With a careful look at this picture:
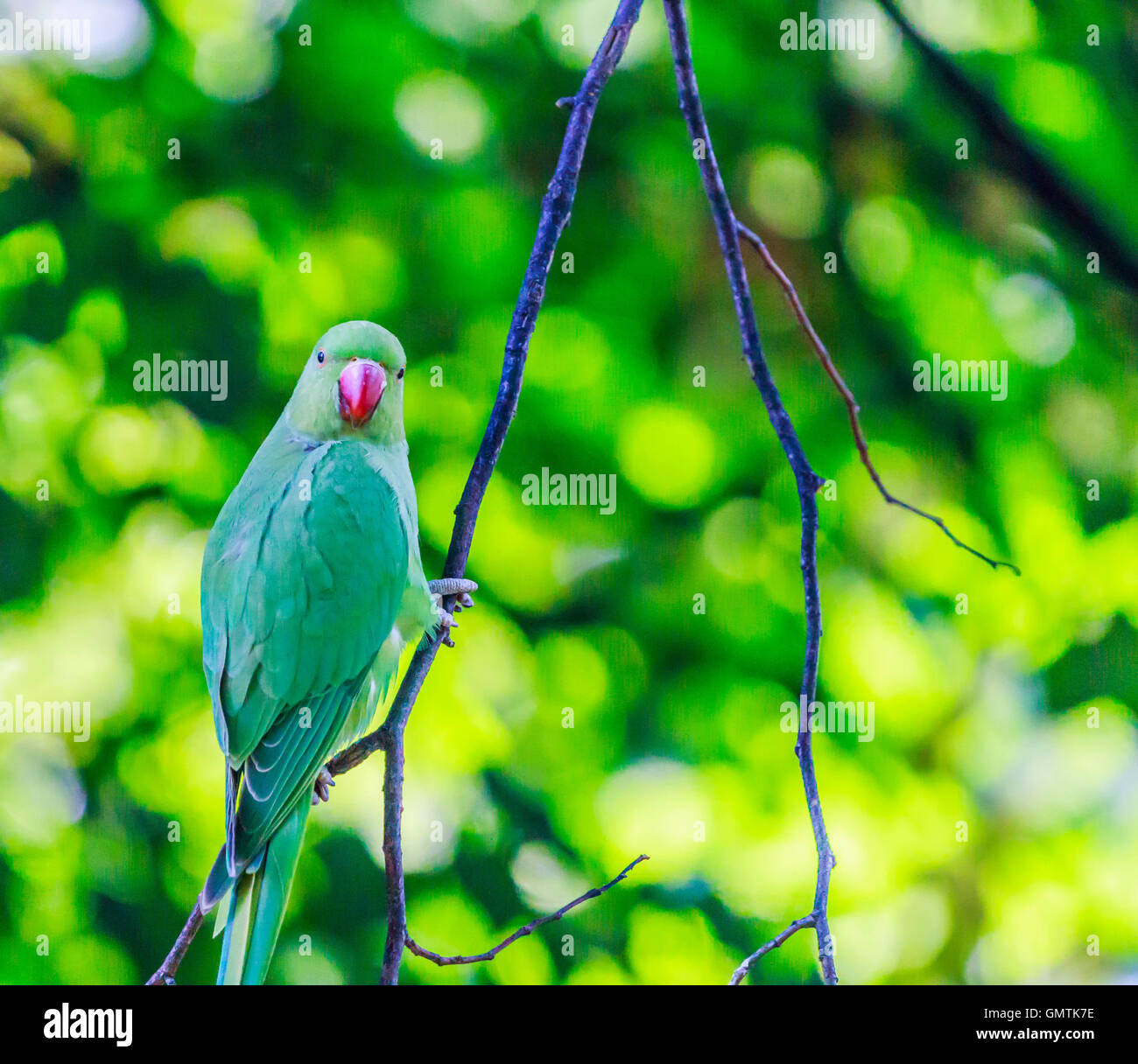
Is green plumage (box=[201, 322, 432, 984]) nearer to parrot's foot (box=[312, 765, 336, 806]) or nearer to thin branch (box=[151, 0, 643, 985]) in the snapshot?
parrot's foot (box=[312, 765, 336, 806])

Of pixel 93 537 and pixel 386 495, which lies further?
pixel 93 537

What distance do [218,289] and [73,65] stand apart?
899 millimetres

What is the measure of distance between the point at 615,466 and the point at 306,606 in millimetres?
1488

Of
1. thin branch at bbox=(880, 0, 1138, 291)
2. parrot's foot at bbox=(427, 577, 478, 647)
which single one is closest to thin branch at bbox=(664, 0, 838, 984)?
parrot's foot at bbox=(427, 577, 478, 647)

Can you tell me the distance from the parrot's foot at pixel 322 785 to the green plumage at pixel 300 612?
67 millimetres

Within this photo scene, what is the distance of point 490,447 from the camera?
168 cm

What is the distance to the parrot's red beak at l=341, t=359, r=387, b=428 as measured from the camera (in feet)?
6.96

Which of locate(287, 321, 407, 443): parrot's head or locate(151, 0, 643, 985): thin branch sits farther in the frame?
locate(287, 321, 407, 443): parrot's head

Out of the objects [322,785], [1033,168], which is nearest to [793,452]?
[322,785]

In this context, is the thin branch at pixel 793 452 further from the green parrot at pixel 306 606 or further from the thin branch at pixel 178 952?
the thin branch at pixel 178 952

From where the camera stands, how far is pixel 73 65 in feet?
10.8

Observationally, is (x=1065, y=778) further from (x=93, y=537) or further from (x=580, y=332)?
(x=93, y=537)

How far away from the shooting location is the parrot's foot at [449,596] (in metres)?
1.92
